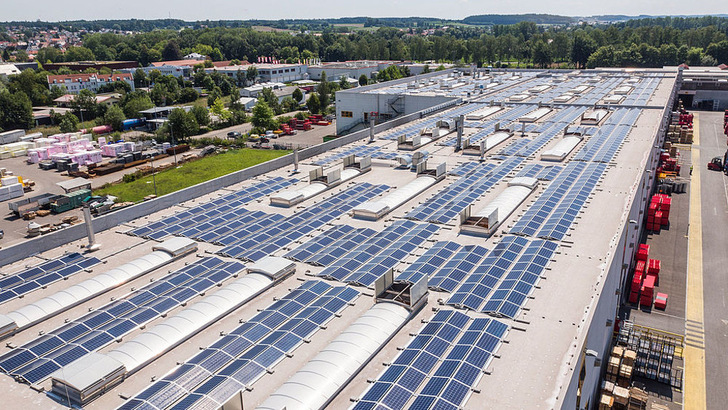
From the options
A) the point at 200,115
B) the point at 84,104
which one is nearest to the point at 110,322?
the point at 200,115

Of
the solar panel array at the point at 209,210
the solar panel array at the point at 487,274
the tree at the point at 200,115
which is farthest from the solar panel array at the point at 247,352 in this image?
the tree at the point at 200,115

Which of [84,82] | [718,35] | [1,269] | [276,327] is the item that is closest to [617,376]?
[276,327]

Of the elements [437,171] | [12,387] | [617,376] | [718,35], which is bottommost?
[617,376]

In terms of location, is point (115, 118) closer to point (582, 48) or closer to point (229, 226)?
point (229, 226)

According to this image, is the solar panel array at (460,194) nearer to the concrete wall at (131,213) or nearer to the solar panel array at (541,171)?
the solar panel array at (541,171)

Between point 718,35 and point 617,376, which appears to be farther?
point 718,35

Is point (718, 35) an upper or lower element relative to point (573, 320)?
upper

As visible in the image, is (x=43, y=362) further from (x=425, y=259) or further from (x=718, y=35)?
(x=718, y=35)

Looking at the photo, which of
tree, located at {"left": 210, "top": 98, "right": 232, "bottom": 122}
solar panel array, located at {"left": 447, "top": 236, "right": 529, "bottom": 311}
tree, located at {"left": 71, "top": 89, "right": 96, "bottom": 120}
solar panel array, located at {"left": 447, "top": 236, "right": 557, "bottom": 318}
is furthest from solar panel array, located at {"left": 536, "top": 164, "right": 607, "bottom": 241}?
tree, located at {"left": 71, "top": 89, "right": 96, "bottom": 120}
